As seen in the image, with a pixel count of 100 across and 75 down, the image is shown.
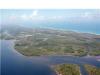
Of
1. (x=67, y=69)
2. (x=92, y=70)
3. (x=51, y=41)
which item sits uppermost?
(x=51, y=41)

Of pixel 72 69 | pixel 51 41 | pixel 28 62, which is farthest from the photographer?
pixel 51 41

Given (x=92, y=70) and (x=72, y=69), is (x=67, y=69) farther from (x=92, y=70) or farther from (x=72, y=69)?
(x=92, y=70)

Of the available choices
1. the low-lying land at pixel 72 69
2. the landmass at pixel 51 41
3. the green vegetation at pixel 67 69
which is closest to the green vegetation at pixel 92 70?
the low-lying land at pixel 72 69

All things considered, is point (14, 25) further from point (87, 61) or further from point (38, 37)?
point (87, 61)

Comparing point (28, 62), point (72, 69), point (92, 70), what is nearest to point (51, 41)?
point (28, 62)

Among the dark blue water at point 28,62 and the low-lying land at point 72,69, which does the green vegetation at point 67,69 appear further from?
the dark blue water at point 28,62
